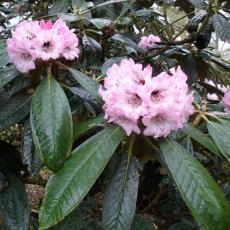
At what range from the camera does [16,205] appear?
1057 millimetres

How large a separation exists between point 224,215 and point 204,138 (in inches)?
8.2

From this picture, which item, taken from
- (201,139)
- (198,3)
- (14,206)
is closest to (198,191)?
(201,139)

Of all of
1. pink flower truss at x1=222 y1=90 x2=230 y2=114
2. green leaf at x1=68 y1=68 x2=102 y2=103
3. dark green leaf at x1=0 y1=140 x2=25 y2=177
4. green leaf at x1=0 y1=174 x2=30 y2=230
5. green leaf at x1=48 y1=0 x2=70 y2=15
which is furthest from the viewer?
green leaf at x1=48 y1=0 x2=70 y2=15

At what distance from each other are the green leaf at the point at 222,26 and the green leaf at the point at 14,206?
840 mm

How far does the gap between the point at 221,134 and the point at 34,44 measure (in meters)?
0.48

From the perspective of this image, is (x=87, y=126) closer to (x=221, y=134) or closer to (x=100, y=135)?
(x=100, y=135)

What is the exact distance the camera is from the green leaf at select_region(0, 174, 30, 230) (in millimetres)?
1021

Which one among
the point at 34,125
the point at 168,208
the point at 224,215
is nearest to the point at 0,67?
the point at 34,125

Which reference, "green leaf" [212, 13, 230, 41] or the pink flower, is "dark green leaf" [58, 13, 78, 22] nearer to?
the pink flower

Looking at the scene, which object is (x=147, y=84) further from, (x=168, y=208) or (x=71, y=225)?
(x=168, y=208)

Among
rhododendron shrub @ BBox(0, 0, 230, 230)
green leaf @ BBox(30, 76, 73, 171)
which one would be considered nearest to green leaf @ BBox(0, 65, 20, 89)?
rhododendron shrub @ BBox(0, 0, 230, 230)

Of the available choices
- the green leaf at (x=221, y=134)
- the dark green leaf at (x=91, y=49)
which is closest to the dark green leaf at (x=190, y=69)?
the dark green leaf at (x=91, y=49)

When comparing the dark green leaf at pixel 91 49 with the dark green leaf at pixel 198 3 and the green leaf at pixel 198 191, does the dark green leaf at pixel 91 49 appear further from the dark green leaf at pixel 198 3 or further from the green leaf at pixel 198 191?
the green leaf at pixel 198 191

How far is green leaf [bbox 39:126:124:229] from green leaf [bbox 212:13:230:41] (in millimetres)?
742
